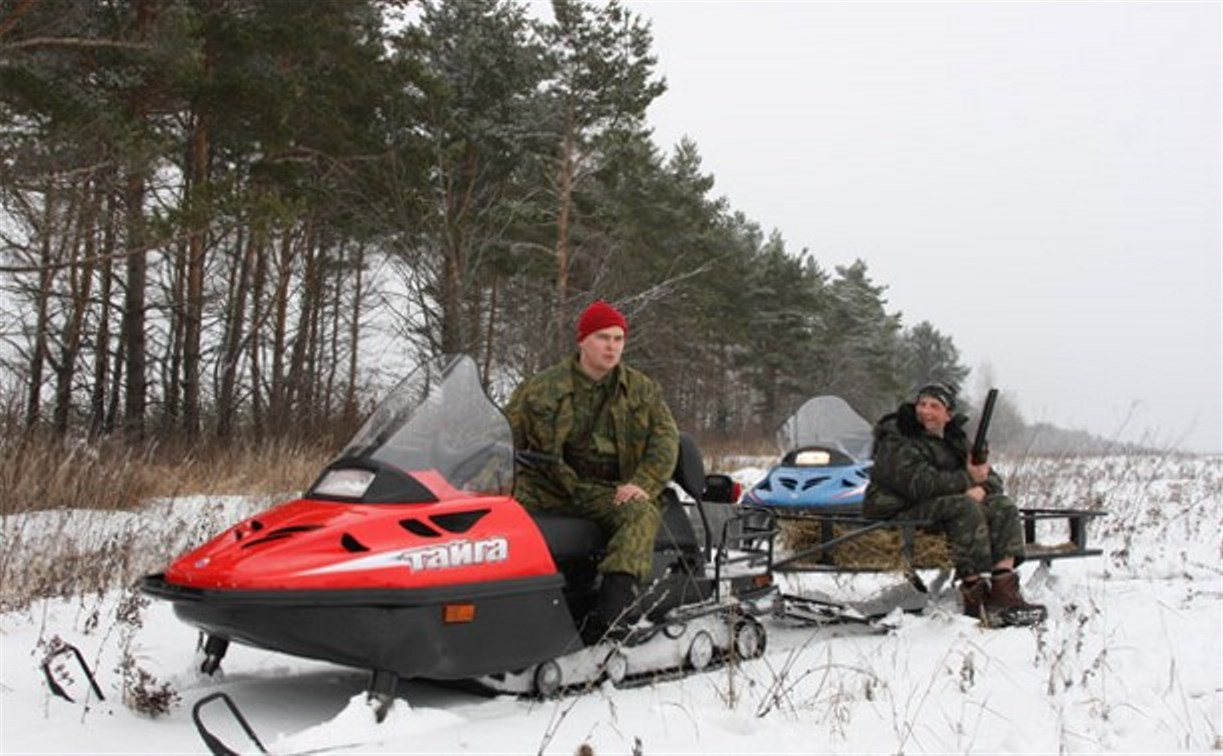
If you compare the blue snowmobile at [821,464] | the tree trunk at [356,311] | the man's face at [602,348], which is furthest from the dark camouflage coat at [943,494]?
the tree trunk at [356,311]

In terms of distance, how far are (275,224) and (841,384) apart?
36.0 metres

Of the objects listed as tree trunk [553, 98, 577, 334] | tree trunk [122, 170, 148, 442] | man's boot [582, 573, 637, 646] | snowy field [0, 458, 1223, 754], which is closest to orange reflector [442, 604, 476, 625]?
snowy field [0, 458, 1223, 754]

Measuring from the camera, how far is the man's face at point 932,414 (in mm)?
6648

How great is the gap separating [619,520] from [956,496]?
2571 millimetres

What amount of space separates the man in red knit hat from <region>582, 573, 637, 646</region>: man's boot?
333 mm

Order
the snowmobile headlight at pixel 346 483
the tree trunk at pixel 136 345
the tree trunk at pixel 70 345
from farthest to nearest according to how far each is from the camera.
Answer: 1. the tree trunk at pixel 70 345
2. the tree trunk at pixel 136 345
3. the snowmobile headlight at pixel 346 483

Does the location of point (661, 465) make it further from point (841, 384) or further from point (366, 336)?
point (841, 384)

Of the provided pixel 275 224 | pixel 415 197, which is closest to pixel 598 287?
pixel 415 197

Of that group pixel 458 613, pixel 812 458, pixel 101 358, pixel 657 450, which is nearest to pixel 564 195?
pixel 101 358

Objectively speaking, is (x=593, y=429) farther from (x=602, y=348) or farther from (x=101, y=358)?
(x=101, y=358)

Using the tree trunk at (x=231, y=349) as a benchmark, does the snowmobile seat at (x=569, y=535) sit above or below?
below

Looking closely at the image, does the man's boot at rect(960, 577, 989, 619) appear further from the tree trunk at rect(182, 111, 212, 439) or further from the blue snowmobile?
the tree trunk at rect(182, 111, 212, 439)

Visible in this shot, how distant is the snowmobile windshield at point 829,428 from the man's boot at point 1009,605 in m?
3.00

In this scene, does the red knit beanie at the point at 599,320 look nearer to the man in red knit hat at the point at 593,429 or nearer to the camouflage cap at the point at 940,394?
the man in red knit hat at the point at 593,429
